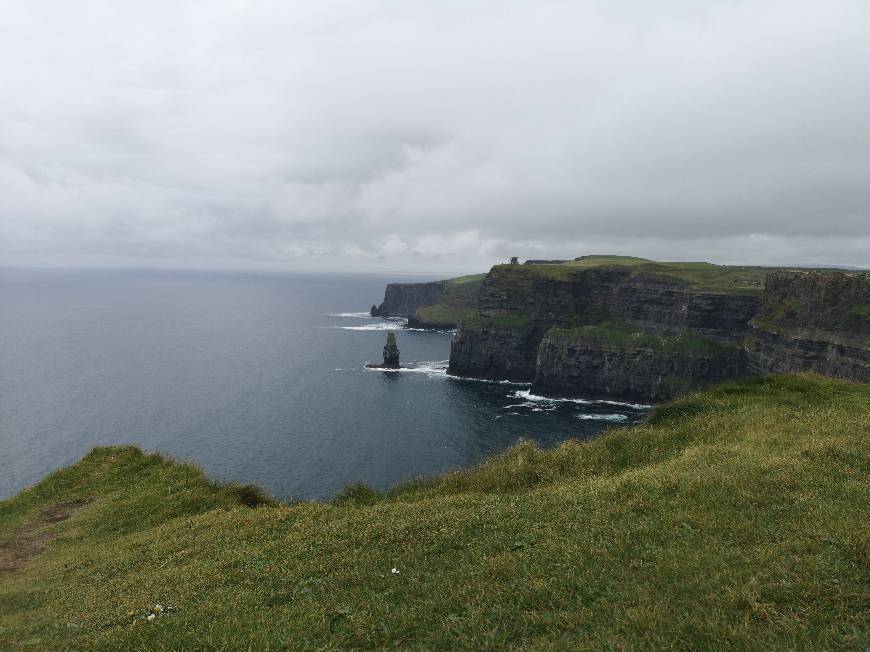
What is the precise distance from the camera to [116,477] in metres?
26.1

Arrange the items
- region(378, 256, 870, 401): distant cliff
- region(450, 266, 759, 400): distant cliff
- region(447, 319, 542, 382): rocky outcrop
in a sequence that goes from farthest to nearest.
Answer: region(447, 319, 542, 382): rocky outcrop
region(450, 266, 759, 400): distant cliff
region(378, 256, 870, 401): distant cliff

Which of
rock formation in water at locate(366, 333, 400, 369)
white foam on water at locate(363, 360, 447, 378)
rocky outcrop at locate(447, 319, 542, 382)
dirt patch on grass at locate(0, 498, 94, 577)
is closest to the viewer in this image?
dirt patch on grass at locate(0, 498, 94, 577)

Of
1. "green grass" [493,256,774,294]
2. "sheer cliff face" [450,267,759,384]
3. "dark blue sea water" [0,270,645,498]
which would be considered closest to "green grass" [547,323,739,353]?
"sheer cliff face" [450,267,759,384]

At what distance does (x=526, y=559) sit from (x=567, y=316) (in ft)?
359

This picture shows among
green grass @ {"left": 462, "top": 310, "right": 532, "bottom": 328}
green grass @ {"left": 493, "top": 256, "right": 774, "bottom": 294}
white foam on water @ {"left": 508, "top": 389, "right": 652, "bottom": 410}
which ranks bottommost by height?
white foam on water @ {"left": 508, "top": 389, "right": 652, "bottom": 410}

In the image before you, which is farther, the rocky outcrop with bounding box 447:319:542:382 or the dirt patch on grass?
the rocky outcrop with bounding box 447:319:542:382

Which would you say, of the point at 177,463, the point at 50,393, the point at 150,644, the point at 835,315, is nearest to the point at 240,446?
the point at 177,463

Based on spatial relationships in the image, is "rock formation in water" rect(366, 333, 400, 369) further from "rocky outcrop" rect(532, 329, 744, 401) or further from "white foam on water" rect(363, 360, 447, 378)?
"rocky outcrop" rect(532, 329, 744, 401)

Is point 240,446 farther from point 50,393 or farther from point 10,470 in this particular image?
point 50,393

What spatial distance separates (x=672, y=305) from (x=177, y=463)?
99.4 m

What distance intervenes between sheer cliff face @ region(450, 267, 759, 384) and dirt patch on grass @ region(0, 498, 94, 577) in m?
86.6

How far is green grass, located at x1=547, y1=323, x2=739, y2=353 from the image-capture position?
92375mm

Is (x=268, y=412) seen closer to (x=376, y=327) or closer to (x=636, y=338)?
(x=636, y=338)

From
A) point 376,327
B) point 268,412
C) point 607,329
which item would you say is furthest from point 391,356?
point 376,327
